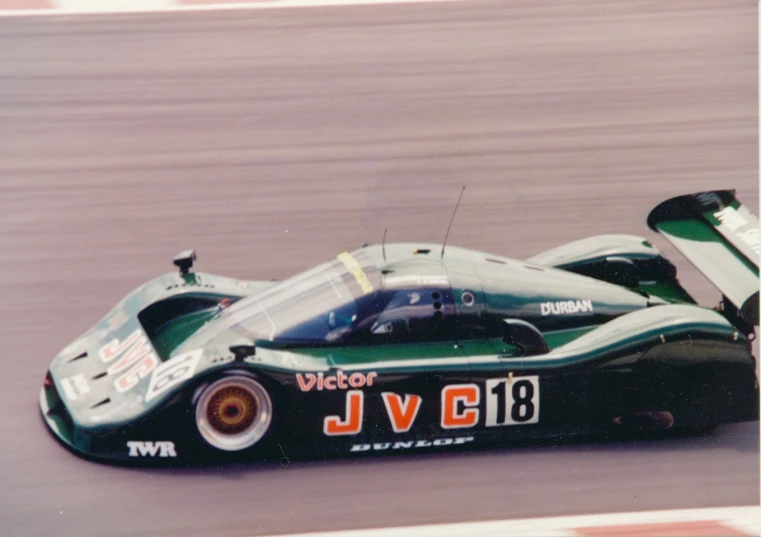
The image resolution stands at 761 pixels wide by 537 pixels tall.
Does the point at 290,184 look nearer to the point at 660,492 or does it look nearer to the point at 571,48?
the point at 571,48

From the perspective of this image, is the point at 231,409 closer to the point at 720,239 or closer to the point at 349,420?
the point at 349,420

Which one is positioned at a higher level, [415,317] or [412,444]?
[415,317]

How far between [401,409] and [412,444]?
24cm

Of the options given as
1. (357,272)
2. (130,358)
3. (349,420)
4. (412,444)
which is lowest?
(412,444)

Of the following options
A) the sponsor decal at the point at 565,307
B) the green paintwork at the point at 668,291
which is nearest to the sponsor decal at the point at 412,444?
the sponsor decal at the point at 565,307

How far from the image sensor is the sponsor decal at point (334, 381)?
552 centimetres

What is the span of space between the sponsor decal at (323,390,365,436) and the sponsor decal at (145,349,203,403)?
2.56 feet

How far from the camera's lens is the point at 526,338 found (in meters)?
5.76

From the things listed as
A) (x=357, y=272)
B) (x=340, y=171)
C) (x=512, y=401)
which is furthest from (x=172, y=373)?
(x=340, y=171)

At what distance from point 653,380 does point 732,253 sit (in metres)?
1.25

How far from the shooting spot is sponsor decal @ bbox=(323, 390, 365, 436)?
18.3ft

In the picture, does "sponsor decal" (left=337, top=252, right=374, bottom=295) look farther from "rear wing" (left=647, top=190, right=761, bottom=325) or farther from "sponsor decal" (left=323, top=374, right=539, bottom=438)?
"rear wing" (left=647, top=190, right=761, bottom=325)

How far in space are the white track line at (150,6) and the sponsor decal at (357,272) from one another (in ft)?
19.6

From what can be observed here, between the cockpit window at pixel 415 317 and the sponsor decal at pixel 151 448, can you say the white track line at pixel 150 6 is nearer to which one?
the cockpit window at pixel 415 317
